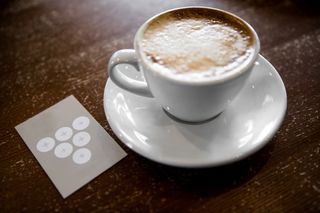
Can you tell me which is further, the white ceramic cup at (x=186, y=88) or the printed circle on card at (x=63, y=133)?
the printed circle on card at (x=63, y=133)

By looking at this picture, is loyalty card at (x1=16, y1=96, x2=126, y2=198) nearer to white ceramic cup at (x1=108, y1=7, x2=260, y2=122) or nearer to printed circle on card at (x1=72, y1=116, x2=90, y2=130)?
printed circle on card at (x1=72, y1=116, x2=90, y2=130)

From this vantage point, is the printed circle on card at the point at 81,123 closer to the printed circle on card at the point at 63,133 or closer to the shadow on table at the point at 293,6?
the printed circle on card at the point at 63,133

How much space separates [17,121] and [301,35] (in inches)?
28.9

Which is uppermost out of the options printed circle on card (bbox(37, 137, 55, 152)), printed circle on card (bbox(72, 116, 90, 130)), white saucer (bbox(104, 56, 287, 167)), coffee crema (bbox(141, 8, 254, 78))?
coffee crema (bbox(141, 8, 254, 78))

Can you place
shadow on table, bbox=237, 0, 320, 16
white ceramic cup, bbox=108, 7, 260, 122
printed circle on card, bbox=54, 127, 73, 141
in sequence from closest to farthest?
white ceramic cup, bbox=108, 7, 260, 122 < printed circle on card, bbox=54, 127, 73, 141 < shadow on table, bbox=237, 0, 320, 16

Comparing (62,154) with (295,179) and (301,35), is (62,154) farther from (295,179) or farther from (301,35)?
(301,35)

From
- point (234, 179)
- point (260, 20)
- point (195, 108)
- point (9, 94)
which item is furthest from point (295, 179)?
point (9, 94)

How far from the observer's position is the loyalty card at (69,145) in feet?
1.73

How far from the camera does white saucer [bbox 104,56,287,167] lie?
49cm

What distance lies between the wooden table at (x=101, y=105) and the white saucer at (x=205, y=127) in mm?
45

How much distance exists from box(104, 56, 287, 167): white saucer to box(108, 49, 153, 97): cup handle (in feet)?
0.15

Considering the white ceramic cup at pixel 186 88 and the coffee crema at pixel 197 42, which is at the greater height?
the coffee crema at pixel 197 42

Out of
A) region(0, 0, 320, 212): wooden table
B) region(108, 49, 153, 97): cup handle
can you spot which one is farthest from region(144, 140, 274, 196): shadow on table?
region(108, 49, 153, 97): cup handle

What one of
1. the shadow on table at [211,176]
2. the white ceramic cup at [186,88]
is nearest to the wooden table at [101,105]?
the shadow on table at [211,176]
